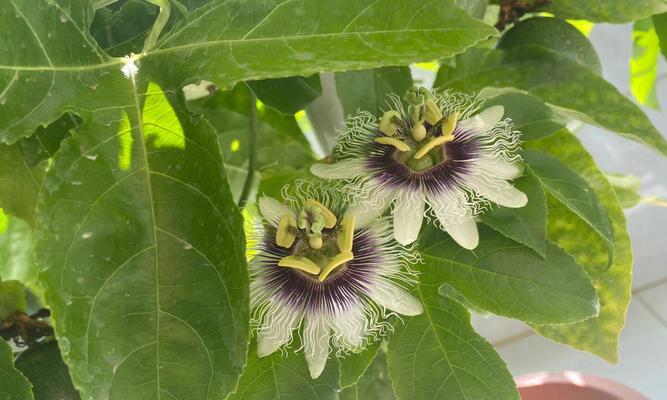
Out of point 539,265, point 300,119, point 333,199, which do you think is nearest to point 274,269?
point 333,199

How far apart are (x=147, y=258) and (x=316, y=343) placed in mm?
124

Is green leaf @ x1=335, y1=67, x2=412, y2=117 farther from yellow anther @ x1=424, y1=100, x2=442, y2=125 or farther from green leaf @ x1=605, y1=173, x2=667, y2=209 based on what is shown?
green leaf @ x1=605, y1=173, x2=667, y2=209

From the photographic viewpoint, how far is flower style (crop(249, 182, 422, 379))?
1.49 feet

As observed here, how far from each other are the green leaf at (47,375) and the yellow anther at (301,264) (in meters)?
0.16

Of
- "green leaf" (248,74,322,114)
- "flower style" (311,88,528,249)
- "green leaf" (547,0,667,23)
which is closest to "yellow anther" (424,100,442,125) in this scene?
"flower style" (311,88,528,249)

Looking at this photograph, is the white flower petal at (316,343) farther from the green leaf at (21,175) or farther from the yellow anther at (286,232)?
the green leaf at (21,175)

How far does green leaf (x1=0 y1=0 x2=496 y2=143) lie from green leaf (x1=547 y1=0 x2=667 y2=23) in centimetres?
28

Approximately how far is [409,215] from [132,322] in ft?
0.57

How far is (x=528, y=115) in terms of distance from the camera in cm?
50

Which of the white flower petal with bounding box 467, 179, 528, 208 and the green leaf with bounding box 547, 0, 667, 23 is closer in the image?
the white flower petal with bounding box 467, 179, 528, 208

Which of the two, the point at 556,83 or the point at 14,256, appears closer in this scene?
the point at 556,83

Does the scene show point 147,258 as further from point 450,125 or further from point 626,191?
point 626,191

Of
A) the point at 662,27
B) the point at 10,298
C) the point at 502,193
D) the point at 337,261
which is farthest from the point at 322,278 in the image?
the point at 662,27

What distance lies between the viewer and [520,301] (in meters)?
→ 0.46
